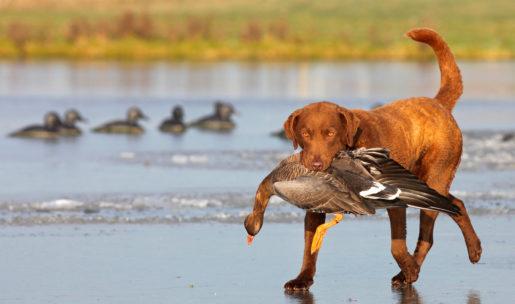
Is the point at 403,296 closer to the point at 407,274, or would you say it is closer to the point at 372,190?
the point at 407,274

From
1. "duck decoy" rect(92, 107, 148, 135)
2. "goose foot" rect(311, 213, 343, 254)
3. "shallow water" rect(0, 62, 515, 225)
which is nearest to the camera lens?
"goose foot" rect(311, 213, 343, 254)

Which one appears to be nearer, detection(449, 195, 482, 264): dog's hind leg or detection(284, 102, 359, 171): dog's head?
detection(284, 102, 359, 171): dog's head

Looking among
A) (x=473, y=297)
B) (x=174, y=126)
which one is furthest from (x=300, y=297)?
(x=174, y=126)

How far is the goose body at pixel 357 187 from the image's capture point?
7215 millimetres

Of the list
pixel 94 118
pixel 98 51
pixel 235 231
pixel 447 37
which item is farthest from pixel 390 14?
pixel 235 231

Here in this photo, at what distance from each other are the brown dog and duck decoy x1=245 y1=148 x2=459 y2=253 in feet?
0.34

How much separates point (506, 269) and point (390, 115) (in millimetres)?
1262

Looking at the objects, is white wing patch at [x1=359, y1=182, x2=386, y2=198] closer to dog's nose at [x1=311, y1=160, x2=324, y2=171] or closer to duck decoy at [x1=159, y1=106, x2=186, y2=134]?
dog's nose at [x1=311, y1=160, x2=324, y2=171]

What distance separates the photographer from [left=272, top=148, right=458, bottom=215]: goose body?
721 centimetres

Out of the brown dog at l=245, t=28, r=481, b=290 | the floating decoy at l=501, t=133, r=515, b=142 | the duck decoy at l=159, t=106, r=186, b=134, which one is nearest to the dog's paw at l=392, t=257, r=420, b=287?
the brown dog at l=245, t=28, r=481, b=290

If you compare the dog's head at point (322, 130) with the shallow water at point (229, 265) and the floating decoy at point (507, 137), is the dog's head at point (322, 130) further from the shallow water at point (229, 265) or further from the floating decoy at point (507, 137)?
the floating decoy at point (507, 137)

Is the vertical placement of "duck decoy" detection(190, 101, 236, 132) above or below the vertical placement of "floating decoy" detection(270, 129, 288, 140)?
below

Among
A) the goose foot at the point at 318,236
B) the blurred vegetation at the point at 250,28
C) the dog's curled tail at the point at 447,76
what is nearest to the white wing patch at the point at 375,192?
the goose foot at the point at 318,236

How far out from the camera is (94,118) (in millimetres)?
24062
